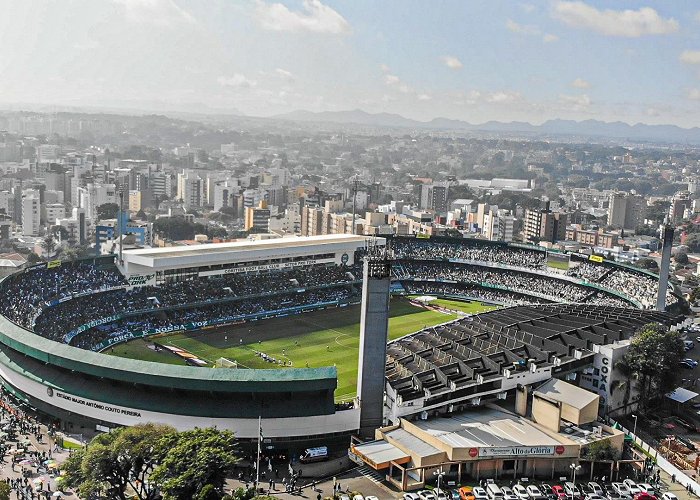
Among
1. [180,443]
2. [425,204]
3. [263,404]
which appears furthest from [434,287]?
[425,204]

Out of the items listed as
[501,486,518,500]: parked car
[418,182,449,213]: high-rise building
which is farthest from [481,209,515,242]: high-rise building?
[501,486,518,500]: parked car

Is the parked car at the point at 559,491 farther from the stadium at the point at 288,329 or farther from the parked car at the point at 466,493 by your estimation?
the stadium at the point at 288,329

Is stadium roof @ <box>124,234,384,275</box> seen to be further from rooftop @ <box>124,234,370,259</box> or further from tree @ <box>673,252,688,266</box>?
tree @ <box>673,252,688,266</box>

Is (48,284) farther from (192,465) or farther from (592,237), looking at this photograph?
(592,237)

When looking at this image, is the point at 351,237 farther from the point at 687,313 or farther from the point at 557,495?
the point at 557,495

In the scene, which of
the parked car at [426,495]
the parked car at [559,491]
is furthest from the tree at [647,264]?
the parked car at [426,495]

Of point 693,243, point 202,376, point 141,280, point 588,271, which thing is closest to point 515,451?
point 202,376
